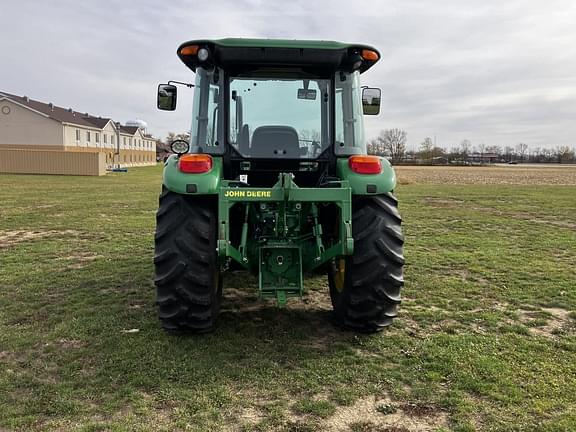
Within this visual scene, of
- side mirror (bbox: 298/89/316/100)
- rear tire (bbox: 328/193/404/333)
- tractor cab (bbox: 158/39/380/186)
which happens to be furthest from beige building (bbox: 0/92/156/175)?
rear tire (bbox: 328/193/404/333)

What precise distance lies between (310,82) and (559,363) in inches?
127

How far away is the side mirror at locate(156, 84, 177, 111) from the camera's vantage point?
5.18 metres

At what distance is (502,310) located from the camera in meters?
5.16

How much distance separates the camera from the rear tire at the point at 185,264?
4.00 m

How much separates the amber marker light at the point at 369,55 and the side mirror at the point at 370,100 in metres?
0.72

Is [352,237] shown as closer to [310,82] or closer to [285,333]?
[285,333]

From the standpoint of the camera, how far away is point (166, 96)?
522 centimetres

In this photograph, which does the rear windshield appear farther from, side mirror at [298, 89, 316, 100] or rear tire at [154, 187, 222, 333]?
rear tire at [154, 187, 222, 333]

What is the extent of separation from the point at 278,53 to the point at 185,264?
6.61 feet

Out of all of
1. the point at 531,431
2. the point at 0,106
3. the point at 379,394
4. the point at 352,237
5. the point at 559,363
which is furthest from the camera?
the point at 0,106

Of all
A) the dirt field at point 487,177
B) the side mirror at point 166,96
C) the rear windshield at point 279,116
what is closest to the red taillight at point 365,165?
the rear windshield at point 279,116

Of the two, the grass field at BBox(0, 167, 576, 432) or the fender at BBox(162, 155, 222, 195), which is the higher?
the fender at BBox(162, 155, 222, 195)

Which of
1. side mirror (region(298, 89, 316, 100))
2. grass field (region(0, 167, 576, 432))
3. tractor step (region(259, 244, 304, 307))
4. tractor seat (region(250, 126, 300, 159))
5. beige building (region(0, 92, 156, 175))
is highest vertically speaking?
beige building (region(0, 92, 156, 175))

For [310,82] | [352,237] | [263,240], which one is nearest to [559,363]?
[352,237]
